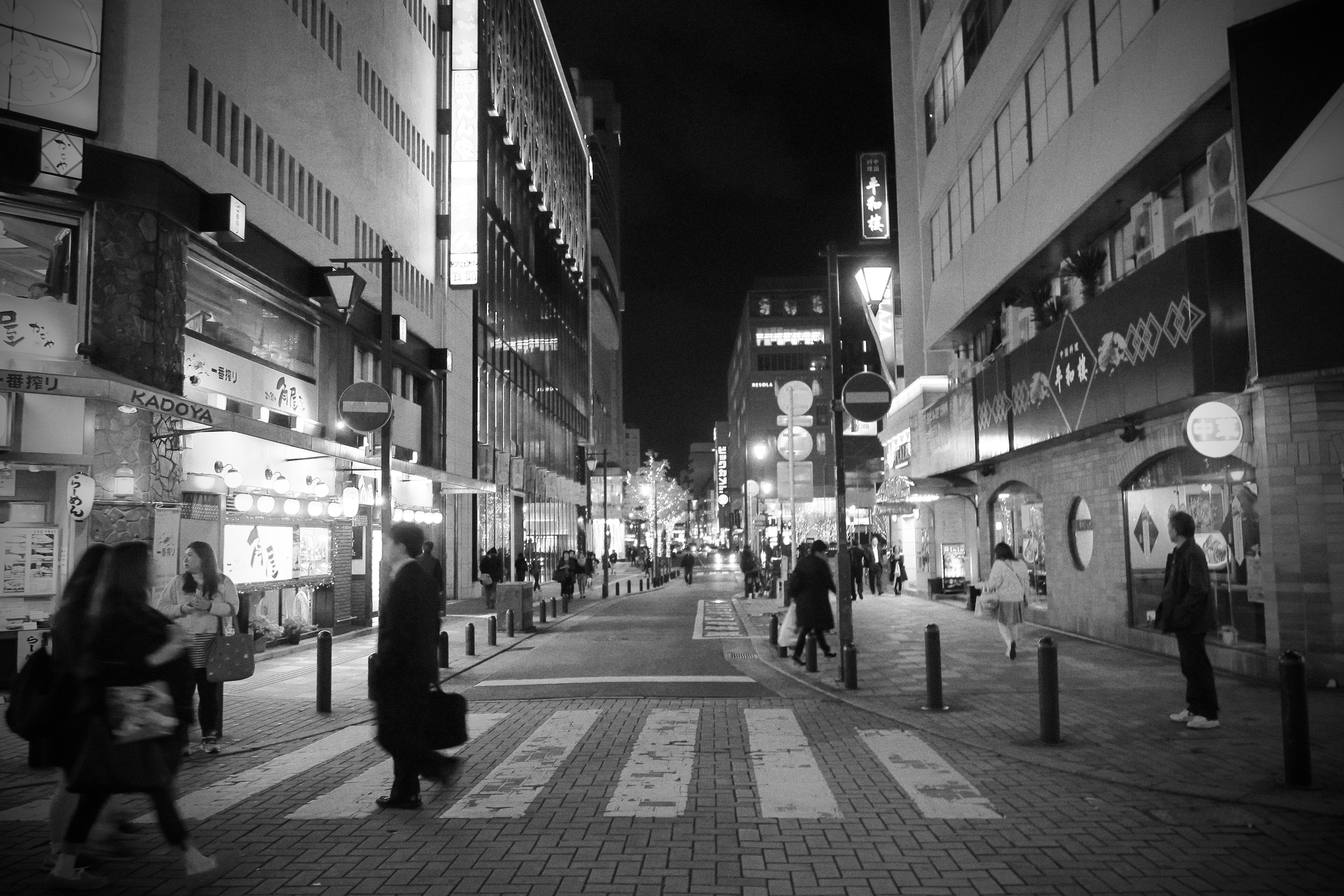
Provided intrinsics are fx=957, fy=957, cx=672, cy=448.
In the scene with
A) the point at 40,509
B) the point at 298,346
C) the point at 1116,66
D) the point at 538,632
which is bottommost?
the point at 538,632

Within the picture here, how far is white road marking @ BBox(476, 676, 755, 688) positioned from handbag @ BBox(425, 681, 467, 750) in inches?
265

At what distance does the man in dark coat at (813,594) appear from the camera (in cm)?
1439

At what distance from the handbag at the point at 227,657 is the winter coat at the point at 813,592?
26.3ft

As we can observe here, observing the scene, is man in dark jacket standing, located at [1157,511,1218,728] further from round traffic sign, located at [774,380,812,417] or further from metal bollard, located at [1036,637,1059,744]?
round traffic sign, located at [774,380,812,417]

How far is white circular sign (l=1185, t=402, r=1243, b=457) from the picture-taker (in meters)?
11.3

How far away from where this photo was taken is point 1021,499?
22609 millimetres

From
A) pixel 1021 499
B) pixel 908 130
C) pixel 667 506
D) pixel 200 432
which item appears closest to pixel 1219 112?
pixel 1021 499

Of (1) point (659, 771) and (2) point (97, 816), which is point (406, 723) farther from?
(1) point (659, 771)

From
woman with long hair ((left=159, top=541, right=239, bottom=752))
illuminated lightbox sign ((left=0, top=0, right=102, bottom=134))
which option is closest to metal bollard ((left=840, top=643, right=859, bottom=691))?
woman with long hair ((left=159, top=541, right=239, bottom=752))

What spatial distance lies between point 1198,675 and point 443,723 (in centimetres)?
706

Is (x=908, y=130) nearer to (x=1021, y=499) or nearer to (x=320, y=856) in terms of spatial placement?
(x=1021, y=499)

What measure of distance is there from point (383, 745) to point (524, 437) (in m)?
39.9

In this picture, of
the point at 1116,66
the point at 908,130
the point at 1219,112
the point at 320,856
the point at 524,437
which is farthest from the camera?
the point at 524,437

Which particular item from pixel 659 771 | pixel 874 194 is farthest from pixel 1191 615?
pixel 874 194
